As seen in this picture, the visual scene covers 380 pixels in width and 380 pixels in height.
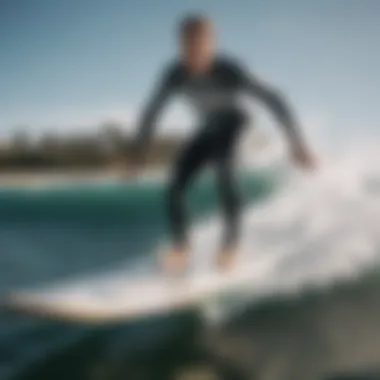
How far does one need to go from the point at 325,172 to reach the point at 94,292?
1.37 ft

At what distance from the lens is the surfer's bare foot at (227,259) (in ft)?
3.95

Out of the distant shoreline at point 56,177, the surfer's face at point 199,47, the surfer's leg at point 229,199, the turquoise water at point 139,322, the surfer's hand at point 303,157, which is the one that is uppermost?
the surfer's face at point 199,47

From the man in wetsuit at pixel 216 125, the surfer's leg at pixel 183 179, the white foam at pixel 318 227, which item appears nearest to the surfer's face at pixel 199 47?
the man in wetsuit at pixel 216 125

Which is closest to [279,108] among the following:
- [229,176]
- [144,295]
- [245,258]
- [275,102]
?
[275,102]

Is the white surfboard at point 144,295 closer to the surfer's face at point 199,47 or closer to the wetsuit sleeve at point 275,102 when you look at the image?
the wetsuit sleeve at point 275,102

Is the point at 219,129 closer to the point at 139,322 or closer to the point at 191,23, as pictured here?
the point at 191,23

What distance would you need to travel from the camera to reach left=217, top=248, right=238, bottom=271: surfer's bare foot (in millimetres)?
1204

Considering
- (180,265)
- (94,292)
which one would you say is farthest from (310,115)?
(94,292)

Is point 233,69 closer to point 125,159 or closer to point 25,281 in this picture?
point 125,159

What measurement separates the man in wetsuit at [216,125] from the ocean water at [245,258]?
0.02 m

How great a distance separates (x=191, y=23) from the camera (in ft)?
4.10

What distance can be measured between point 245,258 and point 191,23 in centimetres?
39

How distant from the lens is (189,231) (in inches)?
47.9

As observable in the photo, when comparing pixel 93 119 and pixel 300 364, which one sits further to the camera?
pixel 93 119
